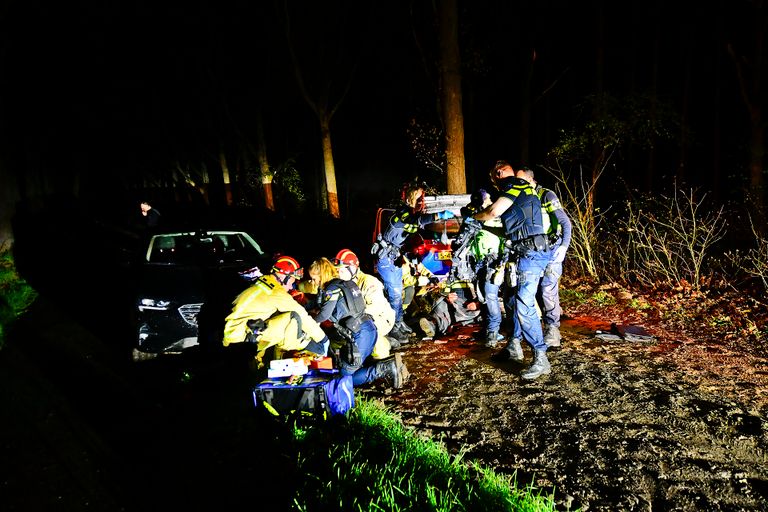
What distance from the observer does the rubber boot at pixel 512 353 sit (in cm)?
549

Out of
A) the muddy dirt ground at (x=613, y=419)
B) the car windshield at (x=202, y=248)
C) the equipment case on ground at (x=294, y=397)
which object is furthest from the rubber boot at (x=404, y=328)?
the equipment case on ground at (x=294, y=397)

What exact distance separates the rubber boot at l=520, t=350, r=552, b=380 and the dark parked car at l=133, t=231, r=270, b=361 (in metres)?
2.94

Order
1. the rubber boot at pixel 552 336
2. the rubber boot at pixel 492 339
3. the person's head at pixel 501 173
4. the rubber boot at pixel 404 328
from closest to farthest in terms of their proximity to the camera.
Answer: the person's head at pixel 501 173 < the rubber boot at pixel 552 336 < the rubber boot at pixel 492 339 < the rubber boot at pixel 404 328

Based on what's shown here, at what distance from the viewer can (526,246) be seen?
509 centimetres

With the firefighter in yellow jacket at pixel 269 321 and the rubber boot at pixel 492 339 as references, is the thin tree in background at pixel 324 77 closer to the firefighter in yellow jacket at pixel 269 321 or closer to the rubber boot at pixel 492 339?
the rubber boot at pixel 492 339

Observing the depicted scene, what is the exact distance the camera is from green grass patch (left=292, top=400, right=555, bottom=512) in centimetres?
295

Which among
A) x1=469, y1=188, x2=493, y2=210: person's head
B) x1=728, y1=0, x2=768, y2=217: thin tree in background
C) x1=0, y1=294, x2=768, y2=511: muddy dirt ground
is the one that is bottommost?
Result: x1=0, y1=294, x2=768, y2=511: muddy dirt ground

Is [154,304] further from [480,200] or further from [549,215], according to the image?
[549,215]

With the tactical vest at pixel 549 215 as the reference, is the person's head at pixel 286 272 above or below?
below

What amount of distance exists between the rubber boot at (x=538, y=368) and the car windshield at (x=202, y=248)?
4.09 metres

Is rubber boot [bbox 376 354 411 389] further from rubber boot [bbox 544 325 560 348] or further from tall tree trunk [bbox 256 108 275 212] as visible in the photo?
tall tree trunk [bbox 256 108 275 212]

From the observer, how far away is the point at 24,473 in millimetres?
4219

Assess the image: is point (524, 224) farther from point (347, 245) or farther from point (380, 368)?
point (347, 245)

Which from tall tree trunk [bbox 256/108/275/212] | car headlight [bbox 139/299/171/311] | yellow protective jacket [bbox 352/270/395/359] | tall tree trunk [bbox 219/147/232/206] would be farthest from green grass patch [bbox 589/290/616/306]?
tall tree trunk [bbox 219/147/232/206]
